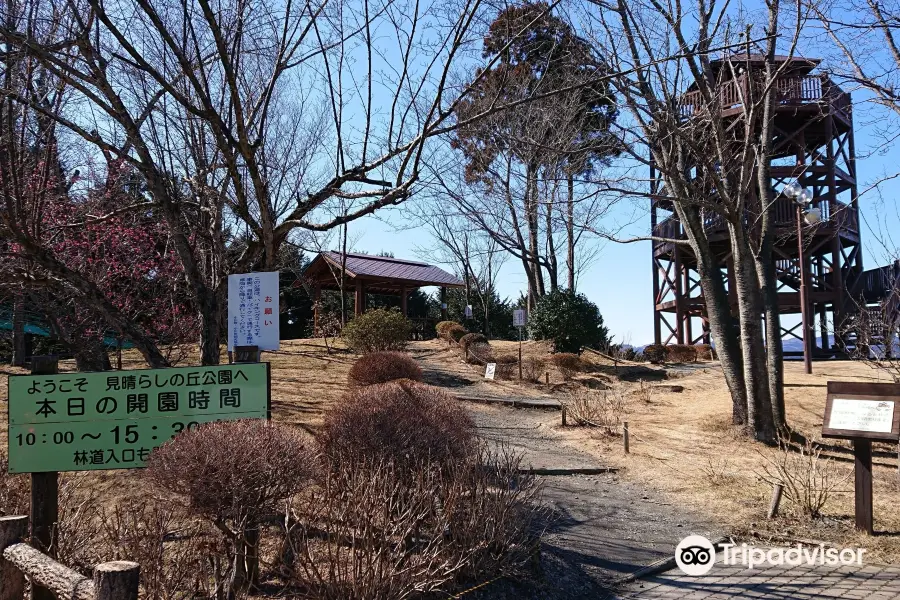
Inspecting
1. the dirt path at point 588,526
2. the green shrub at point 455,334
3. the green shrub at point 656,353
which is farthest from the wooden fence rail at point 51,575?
the green shrub at point 656,353

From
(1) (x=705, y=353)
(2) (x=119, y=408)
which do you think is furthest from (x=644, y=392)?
(2) (x=119, y=408)

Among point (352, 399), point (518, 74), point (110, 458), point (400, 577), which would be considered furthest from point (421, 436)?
point (518, 74)

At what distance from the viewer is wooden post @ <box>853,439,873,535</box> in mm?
5656

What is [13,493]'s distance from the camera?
5309 millimetres

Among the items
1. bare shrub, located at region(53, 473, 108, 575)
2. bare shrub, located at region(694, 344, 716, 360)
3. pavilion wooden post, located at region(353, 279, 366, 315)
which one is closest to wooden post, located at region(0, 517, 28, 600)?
bare shrub, located at region(53, 473, 108, 575)

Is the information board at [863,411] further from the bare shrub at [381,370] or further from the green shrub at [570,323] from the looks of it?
the green shrub at [570,323]

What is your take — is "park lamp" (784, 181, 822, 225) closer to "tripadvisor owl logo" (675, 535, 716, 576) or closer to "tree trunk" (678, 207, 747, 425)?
"tree trunk" (678, 207, 747, 425)

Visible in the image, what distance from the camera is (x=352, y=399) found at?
5.94 m

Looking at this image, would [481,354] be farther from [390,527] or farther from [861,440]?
[390,527]

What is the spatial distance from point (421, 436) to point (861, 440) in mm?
3912

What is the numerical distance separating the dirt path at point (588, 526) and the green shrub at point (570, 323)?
32.0 feet

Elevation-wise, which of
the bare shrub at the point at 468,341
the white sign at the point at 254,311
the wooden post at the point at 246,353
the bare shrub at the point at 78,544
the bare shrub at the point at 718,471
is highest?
the white sign at the point at 254,311

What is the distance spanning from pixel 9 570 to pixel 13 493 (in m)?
1.87

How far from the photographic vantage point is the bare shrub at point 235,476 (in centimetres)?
359
